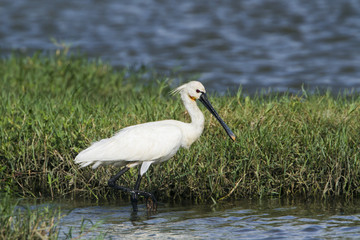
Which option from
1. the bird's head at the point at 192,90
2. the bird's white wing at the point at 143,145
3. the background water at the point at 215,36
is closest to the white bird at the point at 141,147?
the bird's white wing at the point at 143,145

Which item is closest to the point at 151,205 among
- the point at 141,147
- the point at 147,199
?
the point at 147,199

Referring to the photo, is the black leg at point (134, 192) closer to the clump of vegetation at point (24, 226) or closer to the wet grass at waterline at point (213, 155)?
the wet grass at waterline at point (213, 155)

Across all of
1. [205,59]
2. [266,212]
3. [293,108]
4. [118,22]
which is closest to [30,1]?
[118,22]

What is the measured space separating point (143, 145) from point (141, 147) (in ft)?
0.09

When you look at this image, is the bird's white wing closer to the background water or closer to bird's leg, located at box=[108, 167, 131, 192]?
bird's leg, located at box=[108, 167, 131, 192]

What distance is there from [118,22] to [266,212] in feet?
45.4

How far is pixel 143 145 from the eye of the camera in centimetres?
664

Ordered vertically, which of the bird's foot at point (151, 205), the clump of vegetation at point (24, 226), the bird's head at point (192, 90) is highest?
the bird's head at point (192, 90)

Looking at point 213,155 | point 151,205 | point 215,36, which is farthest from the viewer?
point 215,36

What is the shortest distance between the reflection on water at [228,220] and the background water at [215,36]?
6.15 meters

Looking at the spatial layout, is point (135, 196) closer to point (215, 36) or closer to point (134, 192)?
point (134, 192)

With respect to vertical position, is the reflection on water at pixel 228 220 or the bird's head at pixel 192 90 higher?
the bird's head at pixel 192 90

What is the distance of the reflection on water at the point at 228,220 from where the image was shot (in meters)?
5.92

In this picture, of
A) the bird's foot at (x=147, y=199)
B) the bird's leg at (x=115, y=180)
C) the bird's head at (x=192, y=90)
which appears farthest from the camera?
the bird's head at (x=192, y=90)
